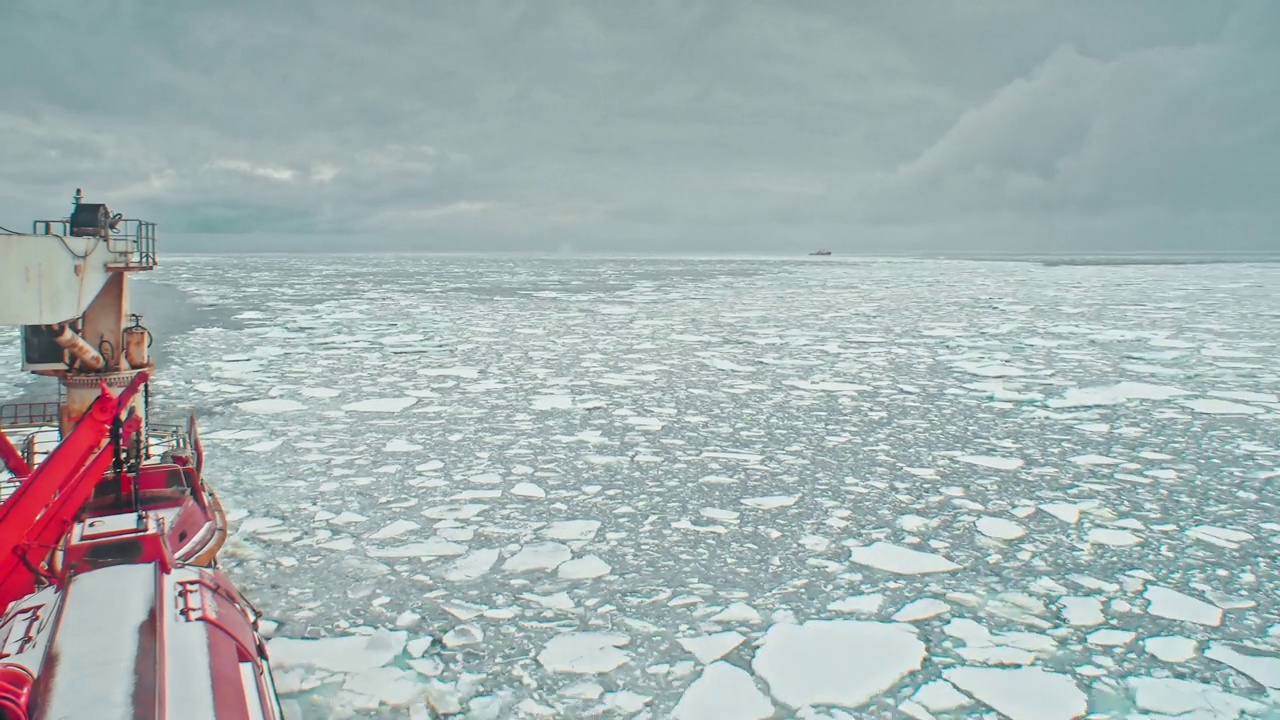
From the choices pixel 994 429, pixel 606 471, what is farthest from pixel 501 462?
pixel 994 429

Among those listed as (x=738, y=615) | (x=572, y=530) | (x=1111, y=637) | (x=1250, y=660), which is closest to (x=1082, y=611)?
(x=1111, y=637)

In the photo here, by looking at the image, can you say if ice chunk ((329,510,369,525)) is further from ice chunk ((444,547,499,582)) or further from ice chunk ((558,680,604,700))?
ice chunk ((558,680,604,700))

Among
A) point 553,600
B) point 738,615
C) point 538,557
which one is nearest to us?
point 738,615

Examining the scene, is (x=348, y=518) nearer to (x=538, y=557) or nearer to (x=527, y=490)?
(x=527, y=490)

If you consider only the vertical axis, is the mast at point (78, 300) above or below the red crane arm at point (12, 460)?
above

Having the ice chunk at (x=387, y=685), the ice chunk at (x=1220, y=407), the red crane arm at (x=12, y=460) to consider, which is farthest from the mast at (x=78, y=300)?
the ice chunk at (x=1220, y=407)

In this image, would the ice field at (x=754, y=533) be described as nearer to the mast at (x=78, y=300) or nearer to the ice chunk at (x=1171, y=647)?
the ice chunk at (x=1171, y=647)

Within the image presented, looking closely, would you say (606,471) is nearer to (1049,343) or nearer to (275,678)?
(275,678)

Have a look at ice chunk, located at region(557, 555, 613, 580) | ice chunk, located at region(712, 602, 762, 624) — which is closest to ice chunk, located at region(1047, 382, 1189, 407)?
ice chunk, located at region(712, 602, 762, 624)
